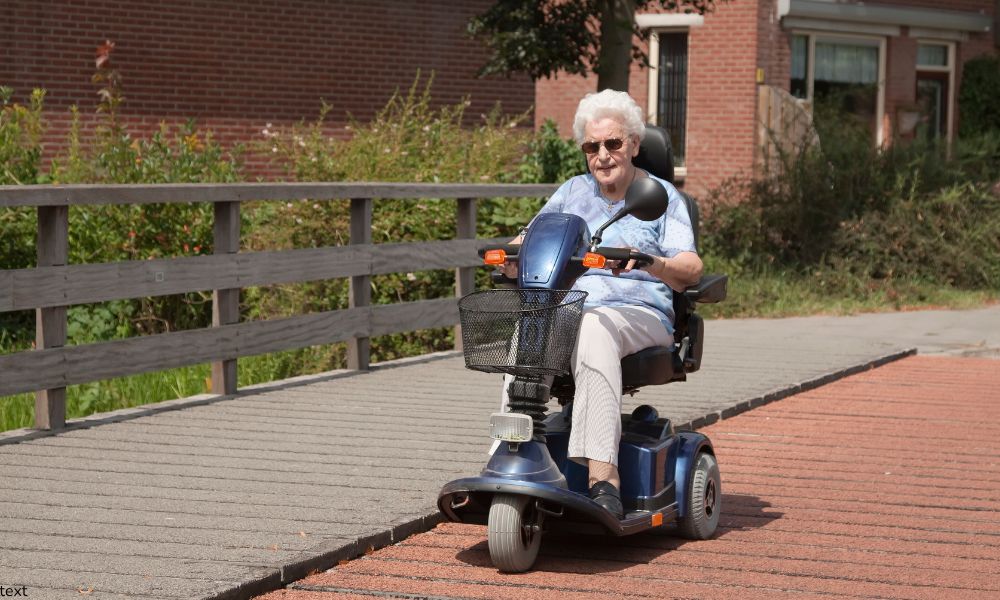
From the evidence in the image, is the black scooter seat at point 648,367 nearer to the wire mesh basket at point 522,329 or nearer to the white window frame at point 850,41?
the wire mesh basket at point 522,329

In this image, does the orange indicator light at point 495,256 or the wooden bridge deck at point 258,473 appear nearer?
the wooden bridge deck at point 258,473

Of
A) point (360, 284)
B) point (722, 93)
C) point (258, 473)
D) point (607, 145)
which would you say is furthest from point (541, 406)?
point (722, 93)

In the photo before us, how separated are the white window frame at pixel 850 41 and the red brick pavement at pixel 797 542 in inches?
677

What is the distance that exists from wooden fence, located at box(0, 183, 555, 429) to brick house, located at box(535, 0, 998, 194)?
41.5ft

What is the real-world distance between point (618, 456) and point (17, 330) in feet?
25.3

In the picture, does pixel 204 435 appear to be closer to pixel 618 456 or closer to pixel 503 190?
pixel 618 456

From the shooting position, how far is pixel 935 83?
27484 millimetres

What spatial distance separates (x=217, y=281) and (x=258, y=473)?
2.16 m

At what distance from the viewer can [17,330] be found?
12.0 meters

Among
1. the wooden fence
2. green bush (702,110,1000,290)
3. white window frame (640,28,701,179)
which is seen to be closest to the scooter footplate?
the wooden fence

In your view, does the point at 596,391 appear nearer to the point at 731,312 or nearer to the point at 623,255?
the point at 623,255

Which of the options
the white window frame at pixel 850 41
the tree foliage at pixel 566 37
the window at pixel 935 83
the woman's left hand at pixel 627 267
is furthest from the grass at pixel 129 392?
the window at pixel 935 83

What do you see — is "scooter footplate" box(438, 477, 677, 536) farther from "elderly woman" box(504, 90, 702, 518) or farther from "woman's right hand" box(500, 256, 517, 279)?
"woman's right hand" box(500, 256, 517, 279)

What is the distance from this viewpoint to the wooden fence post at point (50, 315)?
7.20 metres
